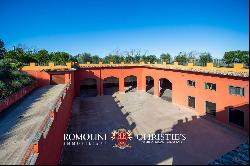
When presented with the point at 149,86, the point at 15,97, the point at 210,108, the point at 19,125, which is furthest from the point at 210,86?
the point at 149,86

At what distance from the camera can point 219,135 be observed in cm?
1680

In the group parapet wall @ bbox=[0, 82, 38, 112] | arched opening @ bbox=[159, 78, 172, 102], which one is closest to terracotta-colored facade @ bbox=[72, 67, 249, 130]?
arched opening @ bbox=[159, 78, 172, 102]

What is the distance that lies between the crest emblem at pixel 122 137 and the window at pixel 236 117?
28.8 ft

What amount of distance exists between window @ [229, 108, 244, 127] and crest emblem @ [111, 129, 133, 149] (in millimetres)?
8775

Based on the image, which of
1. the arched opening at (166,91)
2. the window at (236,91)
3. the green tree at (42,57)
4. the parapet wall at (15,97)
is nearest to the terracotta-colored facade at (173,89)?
the window at (236,91)

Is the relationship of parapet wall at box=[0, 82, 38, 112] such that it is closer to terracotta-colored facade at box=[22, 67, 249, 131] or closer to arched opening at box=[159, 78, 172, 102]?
terracotta-colored facade at box=[22, 67, 249, 131]

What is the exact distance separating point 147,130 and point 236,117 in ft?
24.5

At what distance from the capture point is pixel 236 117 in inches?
707

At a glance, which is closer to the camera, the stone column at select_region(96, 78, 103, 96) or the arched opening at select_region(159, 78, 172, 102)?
the arched opening at select_region(159, 78, 172, 102)

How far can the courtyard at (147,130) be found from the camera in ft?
43.6

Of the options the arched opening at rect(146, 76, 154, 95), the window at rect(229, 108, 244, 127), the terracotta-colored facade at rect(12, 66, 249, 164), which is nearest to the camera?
the terracotta-colored facade at rect(12, 66, 249, 164)

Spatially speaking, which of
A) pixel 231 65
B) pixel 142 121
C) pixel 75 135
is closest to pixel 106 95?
pixel 142 121

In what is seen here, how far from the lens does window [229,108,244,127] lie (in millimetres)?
17500

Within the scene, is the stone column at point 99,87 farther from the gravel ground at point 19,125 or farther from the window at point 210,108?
the window at point 210,108
